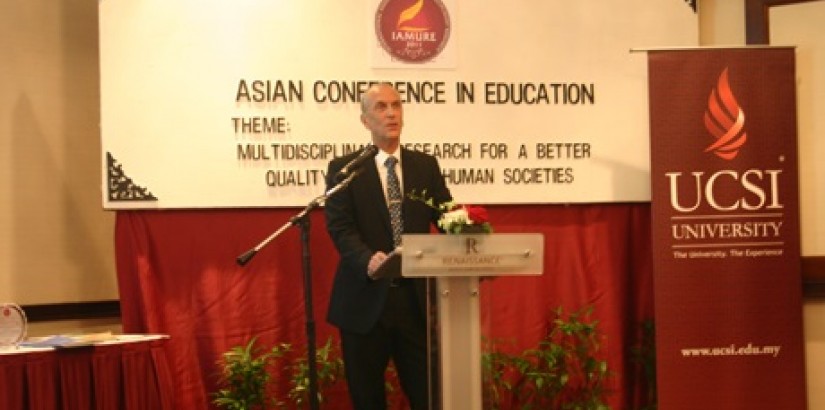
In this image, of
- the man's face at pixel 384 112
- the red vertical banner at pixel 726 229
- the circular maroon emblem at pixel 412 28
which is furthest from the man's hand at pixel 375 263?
the red vertical banner at pixel 726 229

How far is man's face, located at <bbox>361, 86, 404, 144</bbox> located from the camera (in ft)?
12.4

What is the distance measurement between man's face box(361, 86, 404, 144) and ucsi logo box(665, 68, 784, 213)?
5.00 ft

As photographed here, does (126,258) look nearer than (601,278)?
Yes

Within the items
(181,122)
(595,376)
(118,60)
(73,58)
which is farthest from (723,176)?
(73,58)

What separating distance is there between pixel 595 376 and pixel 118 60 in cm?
262

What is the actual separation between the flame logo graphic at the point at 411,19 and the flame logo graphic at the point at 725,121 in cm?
136

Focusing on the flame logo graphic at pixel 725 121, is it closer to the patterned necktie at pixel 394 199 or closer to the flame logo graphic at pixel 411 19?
the flame logo graphic at pixel 411 19

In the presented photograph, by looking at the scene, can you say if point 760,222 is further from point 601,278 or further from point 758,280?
point 601,278

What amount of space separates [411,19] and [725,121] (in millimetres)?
1516


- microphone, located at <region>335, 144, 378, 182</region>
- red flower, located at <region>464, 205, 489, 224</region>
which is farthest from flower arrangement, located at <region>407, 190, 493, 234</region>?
microphone, located at <region>335, 144, 378, 182</region>

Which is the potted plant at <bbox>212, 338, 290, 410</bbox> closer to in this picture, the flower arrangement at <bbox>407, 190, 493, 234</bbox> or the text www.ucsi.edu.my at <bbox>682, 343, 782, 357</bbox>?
the flower arrangement at <bbox>407, 190, 493, 234</bbox>

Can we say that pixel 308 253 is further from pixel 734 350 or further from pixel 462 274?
pixel 734 350

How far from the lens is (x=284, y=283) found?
4.64m

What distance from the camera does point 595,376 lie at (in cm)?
479
